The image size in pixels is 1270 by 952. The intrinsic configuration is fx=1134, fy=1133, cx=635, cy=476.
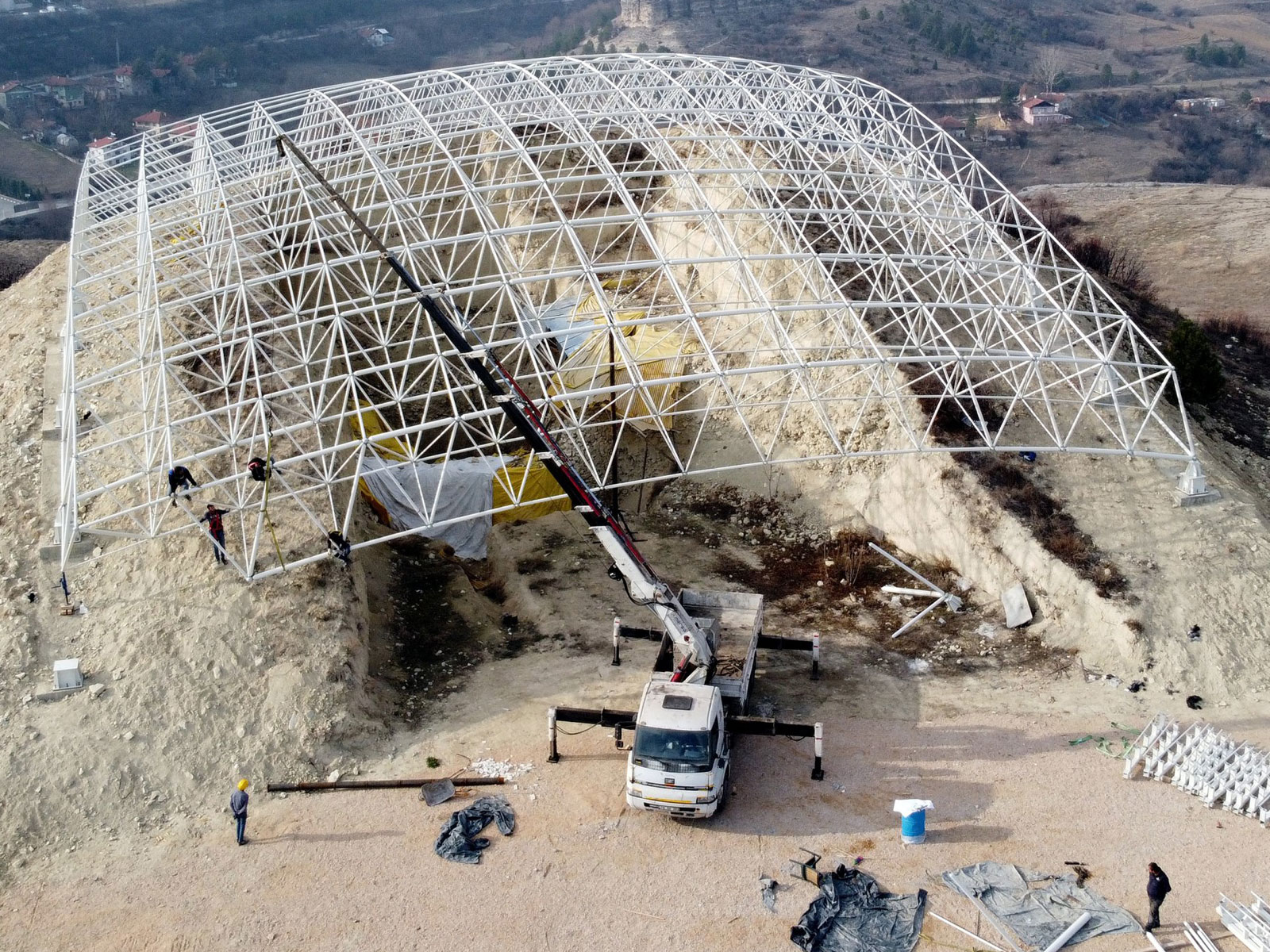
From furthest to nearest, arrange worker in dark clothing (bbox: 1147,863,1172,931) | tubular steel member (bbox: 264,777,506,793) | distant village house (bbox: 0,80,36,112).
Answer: distant village house (bbox: 0,80,36,112), tubular steel member (bbox: 264,777,506,793), worker in dark clothing (bbox: 1147,863,1172,931)

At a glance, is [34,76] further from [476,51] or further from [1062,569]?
[1062,569]

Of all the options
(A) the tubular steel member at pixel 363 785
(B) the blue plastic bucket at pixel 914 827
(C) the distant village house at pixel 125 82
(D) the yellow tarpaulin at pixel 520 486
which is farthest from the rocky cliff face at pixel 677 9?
(B) the blue plastic bucket at pixel 914 827

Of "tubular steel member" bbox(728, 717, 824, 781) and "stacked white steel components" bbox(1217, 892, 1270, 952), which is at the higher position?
"stacked white steel components" bbox(1217, 892, 1270, 952)

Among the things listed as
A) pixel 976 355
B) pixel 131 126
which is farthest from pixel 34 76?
pixel 976 355

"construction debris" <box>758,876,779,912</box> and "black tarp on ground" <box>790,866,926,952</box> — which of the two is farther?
"construction debris" <box>758,876,779,912</box>

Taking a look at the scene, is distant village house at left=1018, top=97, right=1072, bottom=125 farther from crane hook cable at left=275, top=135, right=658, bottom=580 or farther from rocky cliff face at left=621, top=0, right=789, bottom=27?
crane hook cable at left=275, top=135, right=658, bottom=580

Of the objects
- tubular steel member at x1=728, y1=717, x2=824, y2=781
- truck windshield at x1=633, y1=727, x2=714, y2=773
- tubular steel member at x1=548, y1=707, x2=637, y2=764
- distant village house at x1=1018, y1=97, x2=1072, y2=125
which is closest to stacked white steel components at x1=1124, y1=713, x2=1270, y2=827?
tubular steel member at x1=728, y1=717, x2=824, y2=781
